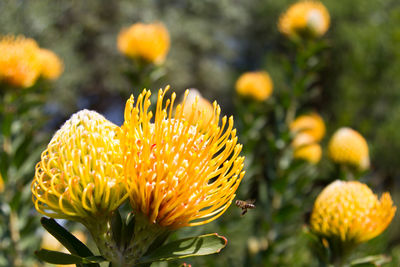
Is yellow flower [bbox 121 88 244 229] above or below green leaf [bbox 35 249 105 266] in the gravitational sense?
above

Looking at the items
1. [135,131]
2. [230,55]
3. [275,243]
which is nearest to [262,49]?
[230,55]

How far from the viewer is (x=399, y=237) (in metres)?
8.95

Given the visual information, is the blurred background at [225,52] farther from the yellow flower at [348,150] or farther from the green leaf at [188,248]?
the green leaf at [188,248]

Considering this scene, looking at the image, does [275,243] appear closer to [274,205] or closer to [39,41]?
[274,205]

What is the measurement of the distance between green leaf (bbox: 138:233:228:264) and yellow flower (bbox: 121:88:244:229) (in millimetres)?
68

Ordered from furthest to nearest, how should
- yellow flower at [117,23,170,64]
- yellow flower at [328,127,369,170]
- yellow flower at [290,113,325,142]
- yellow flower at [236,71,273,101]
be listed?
yellow flower at [236,71,273,101] → yellow flower at [290,113,325,142] → yellow flower at [117,23,170,64] → yellow flower at [328,127,369,170]

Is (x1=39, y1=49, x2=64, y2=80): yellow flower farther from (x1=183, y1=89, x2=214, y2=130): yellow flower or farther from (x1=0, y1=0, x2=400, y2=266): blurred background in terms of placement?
(x1=0, y1=0, x2=400, y2=266): blurred background

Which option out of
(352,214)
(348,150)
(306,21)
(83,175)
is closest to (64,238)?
(83,175)

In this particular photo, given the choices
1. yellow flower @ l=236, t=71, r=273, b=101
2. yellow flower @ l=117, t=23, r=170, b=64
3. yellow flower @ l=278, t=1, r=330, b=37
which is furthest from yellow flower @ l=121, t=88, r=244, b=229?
yellow flower @ l=236, t=71, r=273, b=101

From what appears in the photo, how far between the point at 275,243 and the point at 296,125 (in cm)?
140

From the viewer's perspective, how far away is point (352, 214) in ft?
4.95

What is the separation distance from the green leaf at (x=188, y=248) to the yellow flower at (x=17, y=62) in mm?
1930

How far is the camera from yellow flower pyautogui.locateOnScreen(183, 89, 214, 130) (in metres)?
1.06

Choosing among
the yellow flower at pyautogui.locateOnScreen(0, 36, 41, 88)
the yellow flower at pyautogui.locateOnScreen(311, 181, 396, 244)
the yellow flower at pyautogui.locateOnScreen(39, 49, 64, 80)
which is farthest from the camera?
the yellow flower at pyautogui.locateOnScreen(39, 49, 64, 80)
